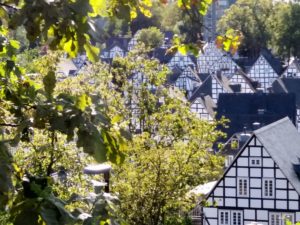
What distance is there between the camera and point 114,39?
244 ft

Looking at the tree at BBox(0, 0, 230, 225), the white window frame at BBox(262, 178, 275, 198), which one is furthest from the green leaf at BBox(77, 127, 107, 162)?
the white window frame at BBox(262, 178, 275, 198)

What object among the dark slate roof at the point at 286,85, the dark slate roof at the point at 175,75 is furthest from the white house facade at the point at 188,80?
Result: the dark slate roof at the point at 286,85

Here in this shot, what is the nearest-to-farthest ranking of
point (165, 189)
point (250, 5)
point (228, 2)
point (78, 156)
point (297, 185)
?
point (78, 156) < point (165, 189) < point (297, 185) < point (250, 5) < point (228, 2)

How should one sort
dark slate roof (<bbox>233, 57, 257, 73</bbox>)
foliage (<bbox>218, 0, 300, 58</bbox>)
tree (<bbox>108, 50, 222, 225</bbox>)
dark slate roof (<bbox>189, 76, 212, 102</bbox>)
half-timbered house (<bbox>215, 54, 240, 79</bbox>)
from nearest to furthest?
tree (<bbox>108, 50, 222, 225</bbox>)
dark slate roof (<bbox>189, 76, 212, 102</bbox>)
half-timbered house (<bbox>215, 54, 240, 79</bbox>)
dark slate roof (<bbox>233, 57, 257, 73</bbox>)
foliage (<bbox>218, 0, 300, 58</bbox>)

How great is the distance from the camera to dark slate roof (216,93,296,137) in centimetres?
4246

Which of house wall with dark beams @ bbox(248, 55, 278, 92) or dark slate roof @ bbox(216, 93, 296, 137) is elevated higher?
house wall with dark beams @ bbox(248, 55, 278, 92)

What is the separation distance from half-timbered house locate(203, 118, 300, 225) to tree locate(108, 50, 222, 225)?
7.43 meters

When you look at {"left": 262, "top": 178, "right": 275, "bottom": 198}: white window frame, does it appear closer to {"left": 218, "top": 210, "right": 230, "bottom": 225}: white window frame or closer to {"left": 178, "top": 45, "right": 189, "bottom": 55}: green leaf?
{"left": 218, "top": 210, "right": 230, "bottom": 225}: white window frame

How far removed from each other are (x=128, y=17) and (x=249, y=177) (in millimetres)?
18383

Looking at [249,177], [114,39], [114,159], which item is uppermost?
[114,39]

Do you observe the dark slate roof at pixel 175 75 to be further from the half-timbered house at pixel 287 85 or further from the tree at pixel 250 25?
the tree at pixel 250 25

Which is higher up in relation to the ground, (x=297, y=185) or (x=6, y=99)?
(x=297, y=185)

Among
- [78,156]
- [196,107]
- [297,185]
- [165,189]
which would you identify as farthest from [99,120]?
[196,107]

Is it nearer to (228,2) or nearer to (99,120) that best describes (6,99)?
(99,120)
